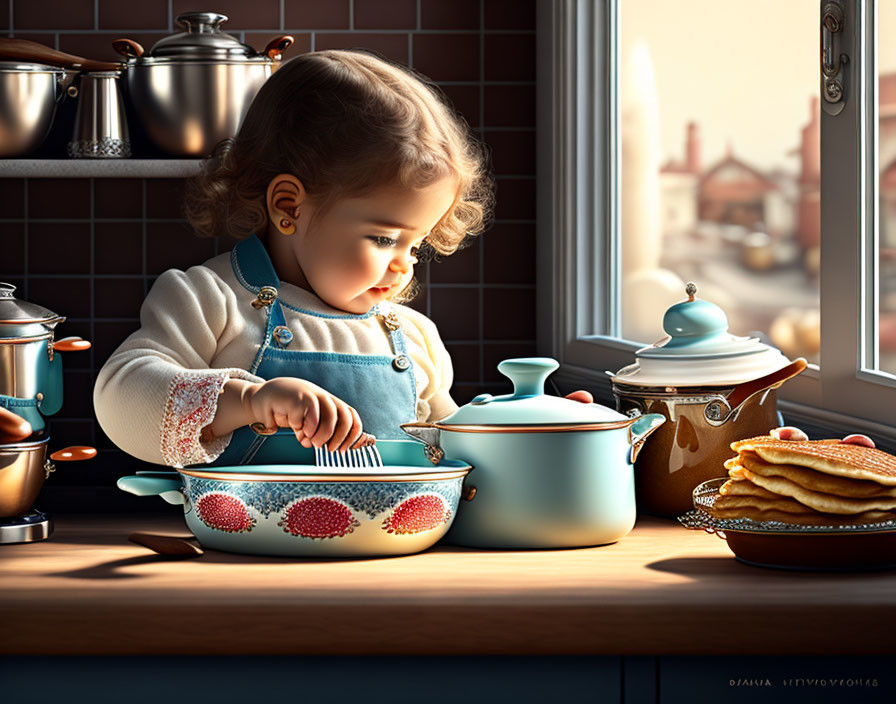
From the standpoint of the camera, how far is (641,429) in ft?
3.76

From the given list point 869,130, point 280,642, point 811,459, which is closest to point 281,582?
point 280,642

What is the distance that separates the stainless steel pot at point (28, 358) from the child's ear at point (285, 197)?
0.25 meters

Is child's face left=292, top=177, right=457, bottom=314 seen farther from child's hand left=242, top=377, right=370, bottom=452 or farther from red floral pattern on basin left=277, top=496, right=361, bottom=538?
red floral pattern on basin left=277, top=496, right=361, bottom=538

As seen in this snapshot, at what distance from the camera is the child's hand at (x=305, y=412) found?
41.1 inches

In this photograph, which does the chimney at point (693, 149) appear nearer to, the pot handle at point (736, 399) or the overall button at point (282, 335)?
the pot handle at point (736, 399)

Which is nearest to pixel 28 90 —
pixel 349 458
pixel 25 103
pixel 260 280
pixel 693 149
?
pixel 25 103

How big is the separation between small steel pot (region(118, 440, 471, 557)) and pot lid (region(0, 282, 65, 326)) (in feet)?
1.08

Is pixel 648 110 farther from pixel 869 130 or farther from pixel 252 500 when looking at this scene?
pixel 252 500

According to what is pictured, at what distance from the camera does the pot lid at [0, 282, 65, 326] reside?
4.08 ft

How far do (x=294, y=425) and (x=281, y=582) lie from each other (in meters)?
0.18

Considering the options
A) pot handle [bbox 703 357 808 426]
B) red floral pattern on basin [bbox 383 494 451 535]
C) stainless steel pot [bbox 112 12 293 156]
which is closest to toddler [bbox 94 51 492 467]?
red floral pattern on basin [bbox 383 494 451 535]

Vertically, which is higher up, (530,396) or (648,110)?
(648,110)

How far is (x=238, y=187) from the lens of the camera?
130 centimetres

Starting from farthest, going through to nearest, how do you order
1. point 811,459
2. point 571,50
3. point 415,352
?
1. point 571,50
2. point 415,352
3. point 811,459
